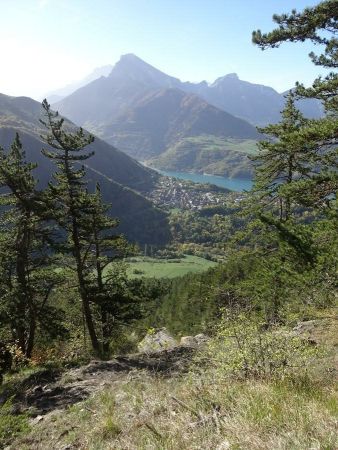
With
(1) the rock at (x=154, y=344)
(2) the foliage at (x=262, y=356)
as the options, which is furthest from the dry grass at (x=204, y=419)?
(1) the rock at (x=154, y=344)

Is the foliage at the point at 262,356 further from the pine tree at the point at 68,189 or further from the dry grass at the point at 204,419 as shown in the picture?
the pine tree at the point at 68,189

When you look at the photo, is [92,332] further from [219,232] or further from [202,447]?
[219,232]

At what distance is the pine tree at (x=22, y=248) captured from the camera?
793 inches

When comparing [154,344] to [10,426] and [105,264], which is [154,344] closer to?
[10,426]

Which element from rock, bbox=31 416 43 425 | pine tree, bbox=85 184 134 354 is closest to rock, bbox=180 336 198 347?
pine tree, bbox=85 184 134 354

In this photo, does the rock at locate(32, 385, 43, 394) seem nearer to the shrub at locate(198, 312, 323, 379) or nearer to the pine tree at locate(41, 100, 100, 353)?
the shrub at locate(198, 312, 323, 379)

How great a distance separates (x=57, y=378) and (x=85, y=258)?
11.0 metres

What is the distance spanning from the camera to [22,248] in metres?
21.4

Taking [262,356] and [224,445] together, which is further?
[262,356]

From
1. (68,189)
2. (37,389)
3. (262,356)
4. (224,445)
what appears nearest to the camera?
(224,445)

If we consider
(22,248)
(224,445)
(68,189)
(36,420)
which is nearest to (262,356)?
(224,445)

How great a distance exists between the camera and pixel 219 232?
19300cm

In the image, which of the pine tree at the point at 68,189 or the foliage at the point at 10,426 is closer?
the foliage at the point at 10,426

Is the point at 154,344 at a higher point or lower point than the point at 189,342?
higher
